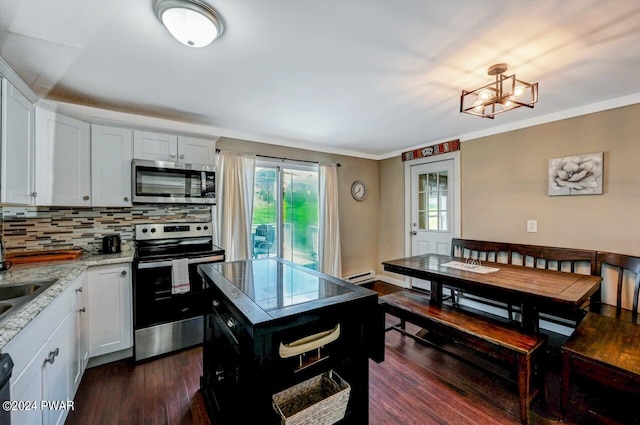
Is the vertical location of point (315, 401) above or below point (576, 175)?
below

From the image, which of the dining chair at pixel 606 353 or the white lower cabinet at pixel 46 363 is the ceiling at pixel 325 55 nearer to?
the white lower cabinet at pixel 46 363

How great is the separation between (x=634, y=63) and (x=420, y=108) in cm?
148

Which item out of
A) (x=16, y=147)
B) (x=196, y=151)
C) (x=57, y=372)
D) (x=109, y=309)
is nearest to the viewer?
(x=57, y=372)

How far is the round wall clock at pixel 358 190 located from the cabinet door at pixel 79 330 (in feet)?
12.0

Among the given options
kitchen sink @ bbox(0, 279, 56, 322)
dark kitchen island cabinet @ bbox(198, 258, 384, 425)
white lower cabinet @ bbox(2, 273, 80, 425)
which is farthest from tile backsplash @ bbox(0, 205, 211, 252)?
dark kitchen island cabinet @ bbox(198, 258, 384, 425)

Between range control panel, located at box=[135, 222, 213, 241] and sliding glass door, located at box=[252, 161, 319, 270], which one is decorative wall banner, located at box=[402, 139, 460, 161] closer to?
sliding glass door, located at box=[252, 161, 319, 270]

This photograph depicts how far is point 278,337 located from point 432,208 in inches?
143

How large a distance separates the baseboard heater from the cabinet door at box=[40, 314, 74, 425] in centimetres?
353

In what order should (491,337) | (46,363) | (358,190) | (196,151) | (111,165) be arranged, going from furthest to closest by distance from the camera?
(358,190) → (196,151) → (111,165) → (491,337) → (46,363)

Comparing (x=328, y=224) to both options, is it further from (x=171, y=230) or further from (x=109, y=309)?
(x=109, y=309)

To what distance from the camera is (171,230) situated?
2.99 metres

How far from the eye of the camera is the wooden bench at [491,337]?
174cm

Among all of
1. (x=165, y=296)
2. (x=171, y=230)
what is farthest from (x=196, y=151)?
(x=165, y=296)

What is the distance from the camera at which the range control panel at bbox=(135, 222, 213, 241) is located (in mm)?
2854
